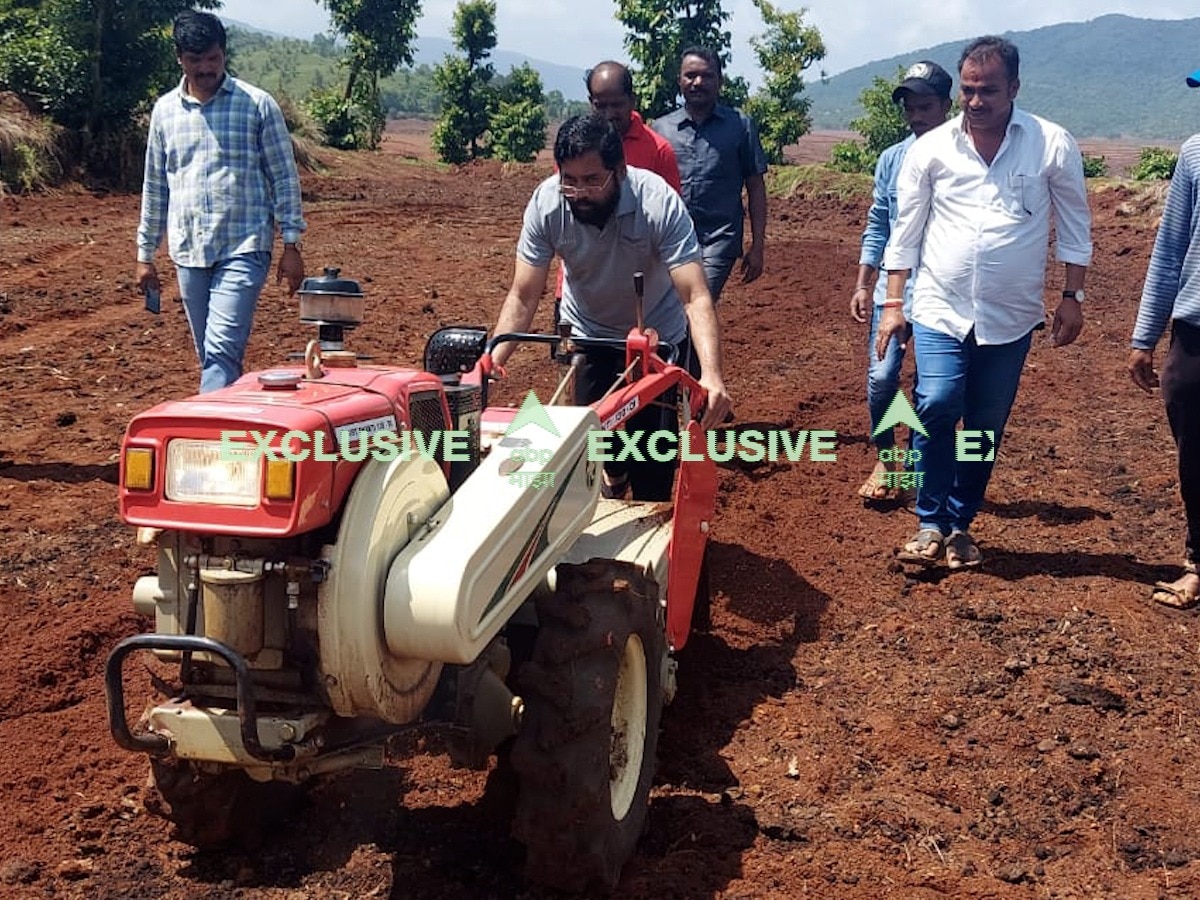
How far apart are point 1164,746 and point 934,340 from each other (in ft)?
5.59

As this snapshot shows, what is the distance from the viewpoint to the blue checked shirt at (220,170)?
16.0 ft

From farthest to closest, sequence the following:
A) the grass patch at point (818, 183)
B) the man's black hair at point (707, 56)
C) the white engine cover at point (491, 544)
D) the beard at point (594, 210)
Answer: the grass patch at point (818, 183) < the man's black hair at point (707, 56) < the beard at point (594, 210) < the white engine cover at point (491, 544)

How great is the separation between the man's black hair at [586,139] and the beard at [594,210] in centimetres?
15

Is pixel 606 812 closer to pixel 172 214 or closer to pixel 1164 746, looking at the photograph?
pixel 1164 746

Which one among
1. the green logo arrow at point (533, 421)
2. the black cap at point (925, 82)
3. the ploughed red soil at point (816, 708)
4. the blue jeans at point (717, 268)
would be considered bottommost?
the ploughed red soil at point (816, 708)

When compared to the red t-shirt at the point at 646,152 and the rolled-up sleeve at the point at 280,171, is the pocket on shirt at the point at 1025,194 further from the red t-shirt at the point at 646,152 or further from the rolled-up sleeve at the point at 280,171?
the rolled-up sleeve at the point at 280,171

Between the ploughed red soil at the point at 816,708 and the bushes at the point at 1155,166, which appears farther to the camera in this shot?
the bushes at the point at 1155,166

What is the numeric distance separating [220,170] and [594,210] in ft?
5.65

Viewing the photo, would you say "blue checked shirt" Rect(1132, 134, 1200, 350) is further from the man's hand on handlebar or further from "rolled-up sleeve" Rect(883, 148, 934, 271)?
the man's hand on handlebar

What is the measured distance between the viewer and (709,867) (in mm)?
2992

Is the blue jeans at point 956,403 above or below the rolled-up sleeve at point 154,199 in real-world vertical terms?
below

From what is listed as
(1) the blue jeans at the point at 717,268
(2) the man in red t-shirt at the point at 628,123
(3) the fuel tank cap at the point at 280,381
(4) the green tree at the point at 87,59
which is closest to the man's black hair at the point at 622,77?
(2) the man in red t-shirt at the point at 628,123

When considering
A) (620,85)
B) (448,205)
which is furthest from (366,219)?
(620,85)

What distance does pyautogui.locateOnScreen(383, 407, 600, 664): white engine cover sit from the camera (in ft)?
8.11
